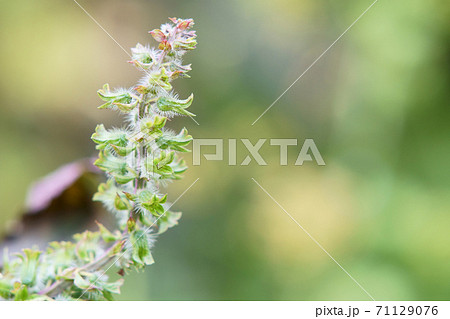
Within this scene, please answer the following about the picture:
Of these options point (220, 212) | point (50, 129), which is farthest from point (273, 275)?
point (50, 129)

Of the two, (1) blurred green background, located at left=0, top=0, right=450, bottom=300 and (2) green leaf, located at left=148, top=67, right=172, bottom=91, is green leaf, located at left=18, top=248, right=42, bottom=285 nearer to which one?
(2) green leaf, located at left=148, top=67, right=172, bottom=91

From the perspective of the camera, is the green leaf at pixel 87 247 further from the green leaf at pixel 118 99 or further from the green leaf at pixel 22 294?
the green leaf at pixel 118 99

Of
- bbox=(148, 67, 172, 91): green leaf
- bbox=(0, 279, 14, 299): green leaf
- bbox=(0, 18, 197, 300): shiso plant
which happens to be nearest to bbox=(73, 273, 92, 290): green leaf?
bbox=(0, 18, 197, 300): shiso plant
